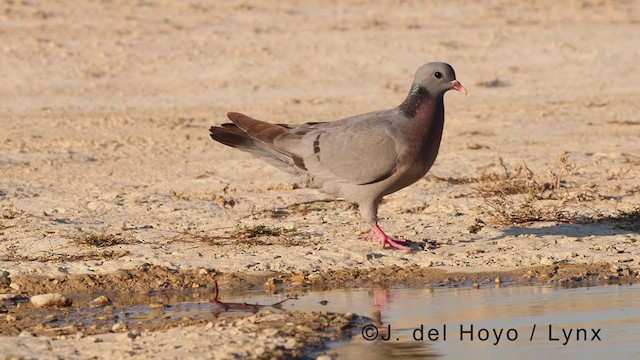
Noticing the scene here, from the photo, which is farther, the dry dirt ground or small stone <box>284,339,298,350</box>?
the dry dirt ground

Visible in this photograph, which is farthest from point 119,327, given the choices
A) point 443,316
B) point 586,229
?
point 586,229

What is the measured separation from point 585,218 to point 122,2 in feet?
33.2

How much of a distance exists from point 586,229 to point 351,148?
179 cm

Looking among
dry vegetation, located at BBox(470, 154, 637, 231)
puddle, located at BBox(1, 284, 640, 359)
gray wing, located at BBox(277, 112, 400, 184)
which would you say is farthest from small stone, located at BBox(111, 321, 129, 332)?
dry vegetation, located at BBox(470, 154, 637, 231)

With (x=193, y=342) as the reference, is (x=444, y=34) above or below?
above

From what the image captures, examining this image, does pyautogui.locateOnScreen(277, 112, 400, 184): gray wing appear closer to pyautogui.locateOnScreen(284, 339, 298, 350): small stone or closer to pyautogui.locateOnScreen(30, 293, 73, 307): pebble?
pyautogui.locateOnScreen(30, 293, 73, 307): pebble

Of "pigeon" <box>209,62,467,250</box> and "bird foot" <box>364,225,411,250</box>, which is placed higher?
"pigeon" <box>209,62,467,250</box>

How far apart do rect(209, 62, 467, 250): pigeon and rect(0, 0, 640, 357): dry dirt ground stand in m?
0.38

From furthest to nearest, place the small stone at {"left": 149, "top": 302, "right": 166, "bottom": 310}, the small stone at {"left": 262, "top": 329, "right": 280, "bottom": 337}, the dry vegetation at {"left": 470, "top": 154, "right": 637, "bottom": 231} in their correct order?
the dry vegetation at {"left": 470, "top": 154, "right": 637, "bottom": 231} < the small stone at {"left": 149, "top": 302, "right": 166, "bottom": 310} < the small stone at {"left": 262, "top": 329, "right": 280, "bottom": 337}

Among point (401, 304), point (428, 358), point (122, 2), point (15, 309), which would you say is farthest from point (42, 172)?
point (122, 2)

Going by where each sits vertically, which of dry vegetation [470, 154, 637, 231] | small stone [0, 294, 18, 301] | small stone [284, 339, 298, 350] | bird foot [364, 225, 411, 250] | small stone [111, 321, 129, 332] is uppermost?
dry vegetation [470, 154, 637, 231]

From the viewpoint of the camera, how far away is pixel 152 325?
21.6ft

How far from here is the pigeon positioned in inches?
311

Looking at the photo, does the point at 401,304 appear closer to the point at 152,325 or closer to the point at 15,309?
the point at 152,325
